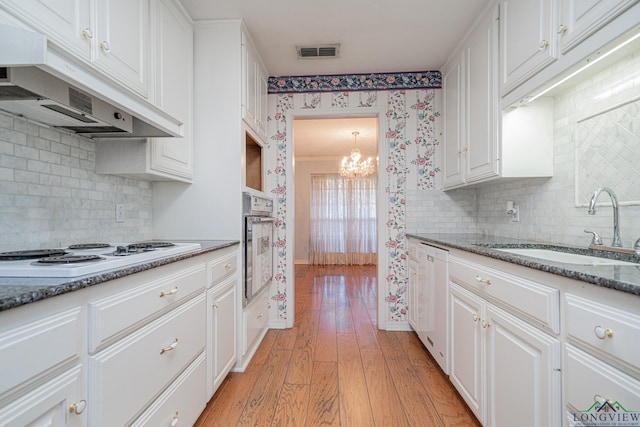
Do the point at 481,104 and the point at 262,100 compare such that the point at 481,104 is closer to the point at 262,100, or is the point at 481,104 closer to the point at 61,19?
the point at 262,100

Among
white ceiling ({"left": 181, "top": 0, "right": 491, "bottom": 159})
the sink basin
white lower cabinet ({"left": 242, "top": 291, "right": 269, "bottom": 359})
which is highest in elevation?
white ceiling ({"left": 181, "top": 0, "right": 491, "bottom": 159})

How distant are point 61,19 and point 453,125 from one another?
254cm

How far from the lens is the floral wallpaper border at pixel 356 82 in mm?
2807

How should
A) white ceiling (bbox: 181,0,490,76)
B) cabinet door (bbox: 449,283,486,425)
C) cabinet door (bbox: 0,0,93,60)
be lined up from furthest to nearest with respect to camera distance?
white ceiling (bbox: 181,0,490,76)
cabinet door (bbox: 449,283,486,425)
cabinet door (bbox: 0,0,93,60)

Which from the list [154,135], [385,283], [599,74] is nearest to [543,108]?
[599,74]

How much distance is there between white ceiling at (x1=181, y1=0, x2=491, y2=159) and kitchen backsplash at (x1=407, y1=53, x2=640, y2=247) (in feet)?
3.07

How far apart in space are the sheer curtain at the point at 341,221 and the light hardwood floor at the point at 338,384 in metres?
3.64

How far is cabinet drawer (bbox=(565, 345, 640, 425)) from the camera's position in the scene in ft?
2.30

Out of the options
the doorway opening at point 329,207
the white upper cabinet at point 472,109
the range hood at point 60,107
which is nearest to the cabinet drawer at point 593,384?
the white upper cabinet at point 472,109

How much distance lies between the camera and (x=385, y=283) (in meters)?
2.80

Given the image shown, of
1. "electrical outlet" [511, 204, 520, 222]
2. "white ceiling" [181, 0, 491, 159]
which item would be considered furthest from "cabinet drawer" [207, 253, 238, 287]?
"electrical outlet" [511, 204, 520, 222]

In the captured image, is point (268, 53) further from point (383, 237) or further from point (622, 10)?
point (622, 10)

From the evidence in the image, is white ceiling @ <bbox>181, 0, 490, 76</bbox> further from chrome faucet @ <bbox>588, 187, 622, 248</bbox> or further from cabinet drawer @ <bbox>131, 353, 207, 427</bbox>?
cabinet drawer @ <bbox>131, 353, 207, 427</bbox>

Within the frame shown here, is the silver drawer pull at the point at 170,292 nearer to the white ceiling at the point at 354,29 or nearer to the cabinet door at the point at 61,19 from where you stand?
the cabinet door at the point at 61,19
